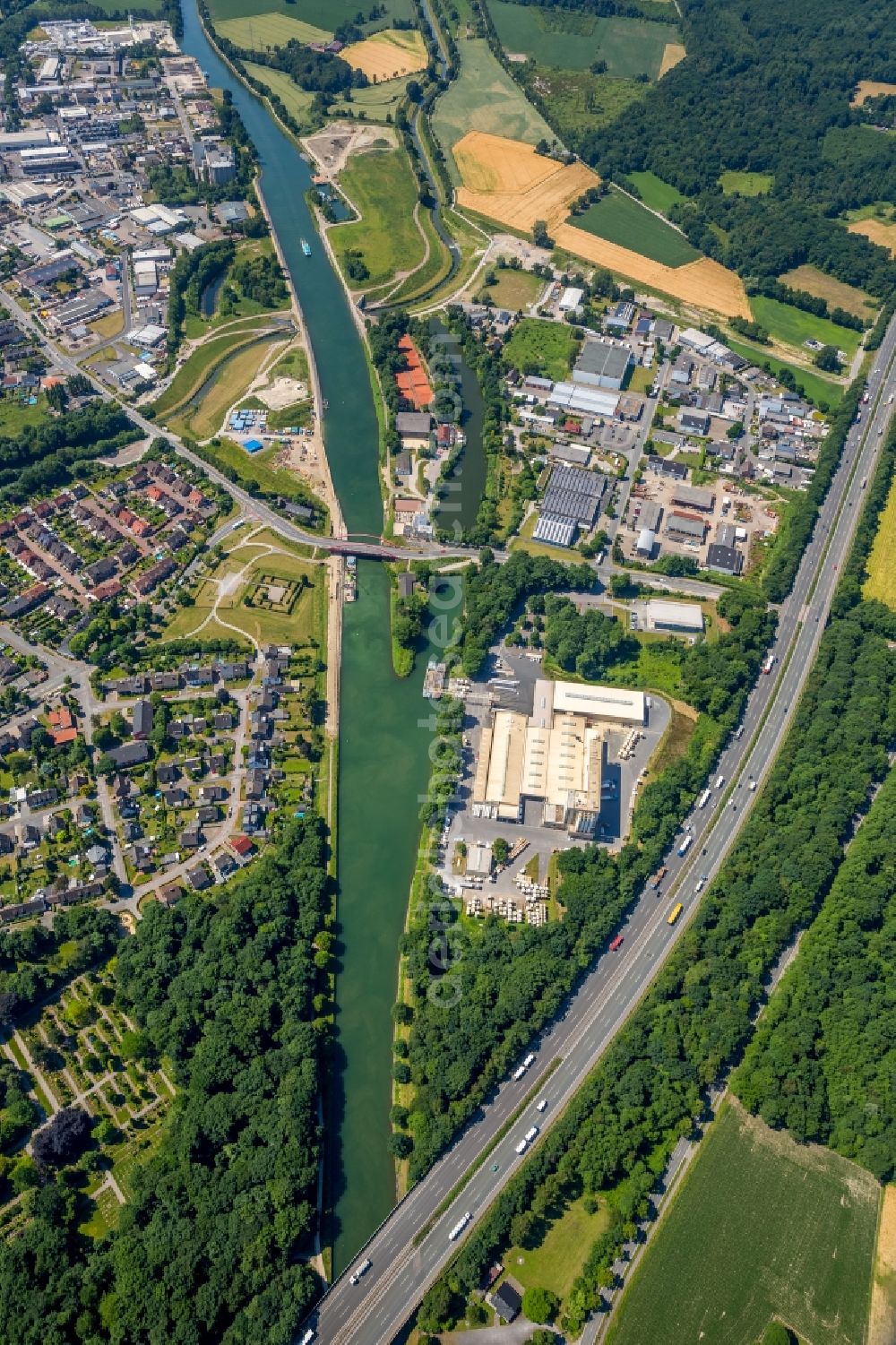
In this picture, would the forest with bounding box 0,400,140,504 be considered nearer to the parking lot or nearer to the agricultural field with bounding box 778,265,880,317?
the parking lot

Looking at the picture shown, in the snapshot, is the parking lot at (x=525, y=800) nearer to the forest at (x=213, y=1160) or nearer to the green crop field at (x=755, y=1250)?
the forest at (x=213, y=1160)

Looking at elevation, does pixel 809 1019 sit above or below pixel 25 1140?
above

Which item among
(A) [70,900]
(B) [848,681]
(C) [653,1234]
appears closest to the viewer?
(C) [653,1234]

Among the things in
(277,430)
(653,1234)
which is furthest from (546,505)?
(653,1234)

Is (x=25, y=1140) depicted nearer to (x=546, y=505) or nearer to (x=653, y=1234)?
(x=653, y=1234)

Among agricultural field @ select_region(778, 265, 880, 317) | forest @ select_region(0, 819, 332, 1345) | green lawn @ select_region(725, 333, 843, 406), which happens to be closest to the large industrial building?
forest @ select_region(0, 819, 332, 1345)

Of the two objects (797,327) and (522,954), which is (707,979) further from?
(797,327)
